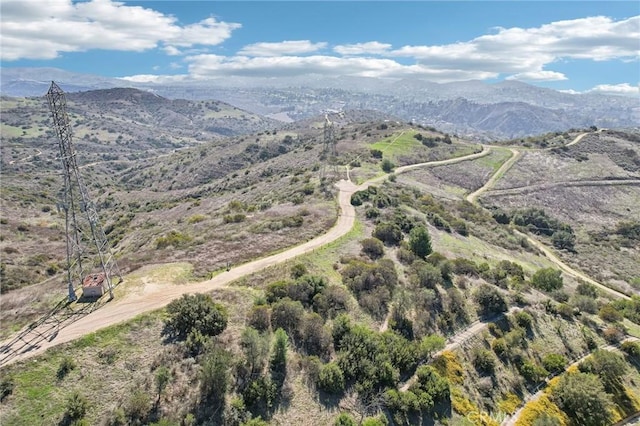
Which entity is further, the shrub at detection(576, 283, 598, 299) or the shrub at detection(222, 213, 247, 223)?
the shrub at detection(222, 213, 247, 223)

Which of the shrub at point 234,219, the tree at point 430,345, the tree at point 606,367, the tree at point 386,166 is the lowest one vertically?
the tree at point 606,367

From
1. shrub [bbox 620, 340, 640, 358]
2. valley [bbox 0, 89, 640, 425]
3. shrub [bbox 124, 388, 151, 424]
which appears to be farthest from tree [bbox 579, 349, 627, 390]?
shrub [bbox 124, 388, 151, 424]

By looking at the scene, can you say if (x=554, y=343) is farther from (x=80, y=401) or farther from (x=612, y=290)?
(x=80, y=401)

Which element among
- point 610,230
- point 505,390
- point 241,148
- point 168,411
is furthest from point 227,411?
point 241,148

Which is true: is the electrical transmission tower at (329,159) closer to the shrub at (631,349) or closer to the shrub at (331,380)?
the shrub at (631,349)

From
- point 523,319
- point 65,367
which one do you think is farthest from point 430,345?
point 65,367

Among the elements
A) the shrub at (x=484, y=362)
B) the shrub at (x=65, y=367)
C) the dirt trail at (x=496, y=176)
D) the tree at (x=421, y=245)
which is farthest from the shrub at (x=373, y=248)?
the dirt trail at (x=496, y=176)

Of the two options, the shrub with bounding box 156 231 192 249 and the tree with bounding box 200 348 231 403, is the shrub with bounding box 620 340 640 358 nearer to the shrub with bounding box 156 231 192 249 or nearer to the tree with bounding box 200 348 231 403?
the tree with bounding box 200 348 231 403
